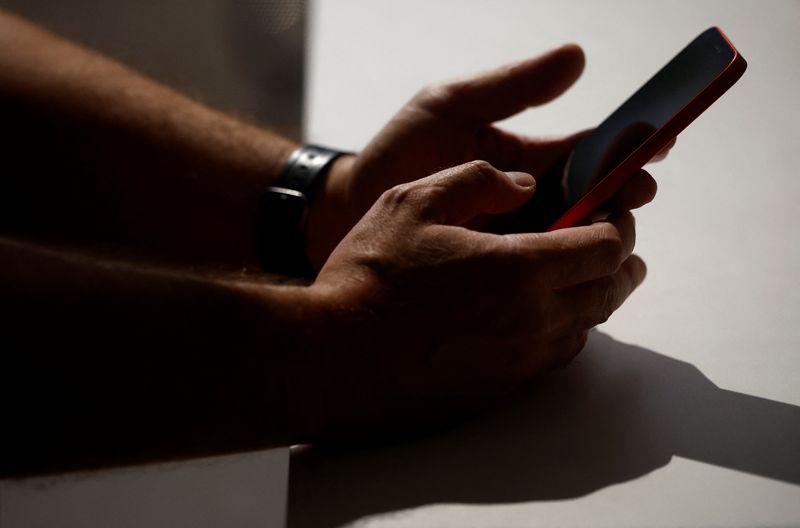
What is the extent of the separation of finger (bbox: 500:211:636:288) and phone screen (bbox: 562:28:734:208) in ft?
0.30

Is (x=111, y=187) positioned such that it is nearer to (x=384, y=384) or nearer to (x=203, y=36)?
(x=384, y=384)

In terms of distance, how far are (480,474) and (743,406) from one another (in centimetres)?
24

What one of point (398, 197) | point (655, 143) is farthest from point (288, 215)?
point (655, 143)

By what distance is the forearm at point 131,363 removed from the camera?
21.3 inches

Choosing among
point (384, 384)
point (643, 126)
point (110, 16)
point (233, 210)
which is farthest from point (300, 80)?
point (384, 384)

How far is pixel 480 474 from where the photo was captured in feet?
1.99

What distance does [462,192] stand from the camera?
69cm

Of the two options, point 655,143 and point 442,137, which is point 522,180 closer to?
point 655,143

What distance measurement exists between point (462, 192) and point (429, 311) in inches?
4.4

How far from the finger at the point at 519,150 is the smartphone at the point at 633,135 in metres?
0.11

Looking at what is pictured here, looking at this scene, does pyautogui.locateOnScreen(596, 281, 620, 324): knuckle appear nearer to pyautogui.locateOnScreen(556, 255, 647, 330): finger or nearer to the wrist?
pyautogui.locateOnScreen(556, 255, 647, 330): finger

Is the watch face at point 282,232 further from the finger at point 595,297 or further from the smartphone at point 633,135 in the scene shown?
the finger at point 595,297

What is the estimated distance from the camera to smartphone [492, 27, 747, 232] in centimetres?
71

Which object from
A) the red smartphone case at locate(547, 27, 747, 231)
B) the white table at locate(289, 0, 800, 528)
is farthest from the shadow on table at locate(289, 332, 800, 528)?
the red smartphone case at locate(547, 27, 747, 231)
